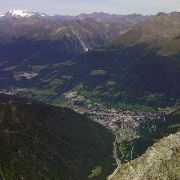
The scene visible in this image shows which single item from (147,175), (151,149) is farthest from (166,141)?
(147,175)

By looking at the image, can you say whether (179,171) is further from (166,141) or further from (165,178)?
(166,141)

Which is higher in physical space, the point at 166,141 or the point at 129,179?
the point at 166,141

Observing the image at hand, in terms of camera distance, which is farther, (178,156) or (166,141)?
(166,141)

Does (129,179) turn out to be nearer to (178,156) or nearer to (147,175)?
(147,175)

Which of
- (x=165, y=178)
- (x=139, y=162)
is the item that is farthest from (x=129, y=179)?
(x=165, y=178)

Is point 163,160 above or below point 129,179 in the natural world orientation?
above

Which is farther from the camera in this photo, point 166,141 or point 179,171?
point 166,141

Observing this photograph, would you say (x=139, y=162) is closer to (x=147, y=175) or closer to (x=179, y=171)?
(x=147, y=175)

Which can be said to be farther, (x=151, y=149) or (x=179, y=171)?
(x=151, y=149)
